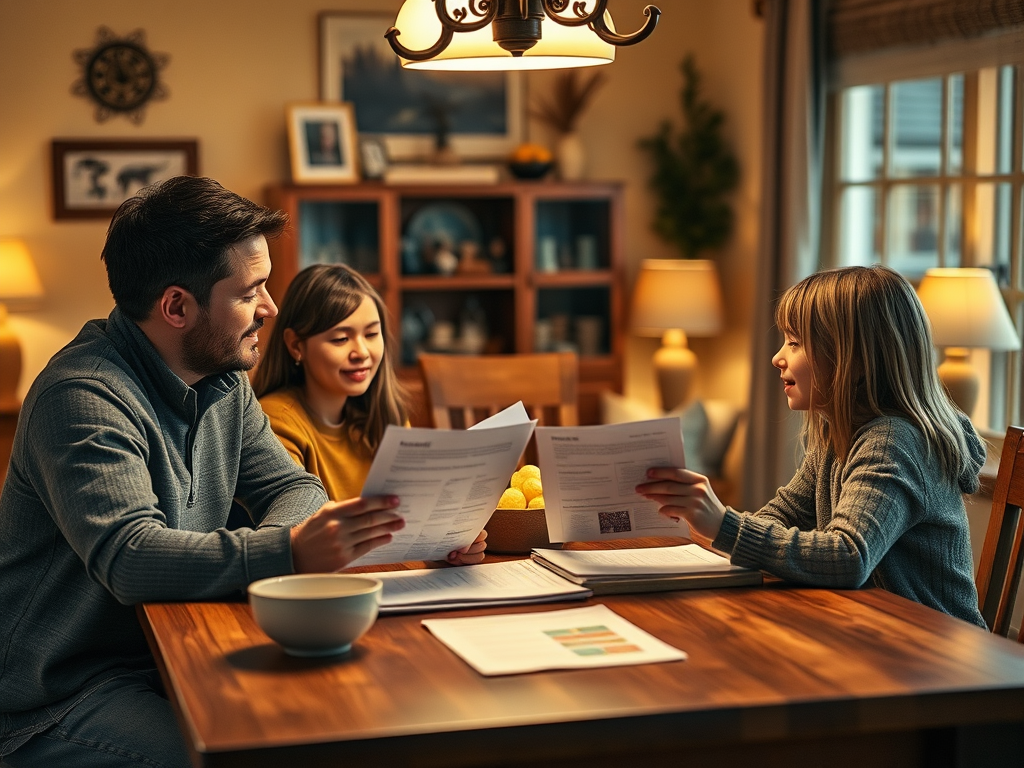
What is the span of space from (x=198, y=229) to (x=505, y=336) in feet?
11.3

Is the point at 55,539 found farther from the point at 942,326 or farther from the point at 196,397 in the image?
the point at 942,326

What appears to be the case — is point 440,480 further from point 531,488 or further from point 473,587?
point 531,488

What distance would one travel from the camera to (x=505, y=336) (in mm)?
5223

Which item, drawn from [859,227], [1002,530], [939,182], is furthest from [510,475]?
[859,227]

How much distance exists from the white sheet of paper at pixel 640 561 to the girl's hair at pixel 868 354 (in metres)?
0.27

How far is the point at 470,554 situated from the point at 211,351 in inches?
19.3

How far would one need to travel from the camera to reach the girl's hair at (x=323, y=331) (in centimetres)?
263

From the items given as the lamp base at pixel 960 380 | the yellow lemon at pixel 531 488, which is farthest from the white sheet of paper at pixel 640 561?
the lamp base at pixel 960 380

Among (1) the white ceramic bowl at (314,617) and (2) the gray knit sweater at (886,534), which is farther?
(2) the gray knit sweater at (886,534)

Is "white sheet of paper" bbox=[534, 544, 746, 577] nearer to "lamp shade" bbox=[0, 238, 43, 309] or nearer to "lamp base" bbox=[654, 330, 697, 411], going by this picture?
"lamp base" bbox=[654, 330, 697, 411]

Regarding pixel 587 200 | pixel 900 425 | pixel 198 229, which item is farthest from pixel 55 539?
pixel 587 200

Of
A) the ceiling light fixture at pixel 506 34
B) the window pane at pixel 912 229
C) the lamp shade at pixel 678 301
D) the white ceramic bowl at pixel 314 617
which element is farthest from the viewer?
the lamp shade at pixel 678 301

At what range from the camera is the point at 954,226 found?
3.89 m

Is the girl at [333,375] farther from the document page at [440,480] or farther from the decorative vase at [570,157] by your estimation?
the decorative vase at [570,157]
